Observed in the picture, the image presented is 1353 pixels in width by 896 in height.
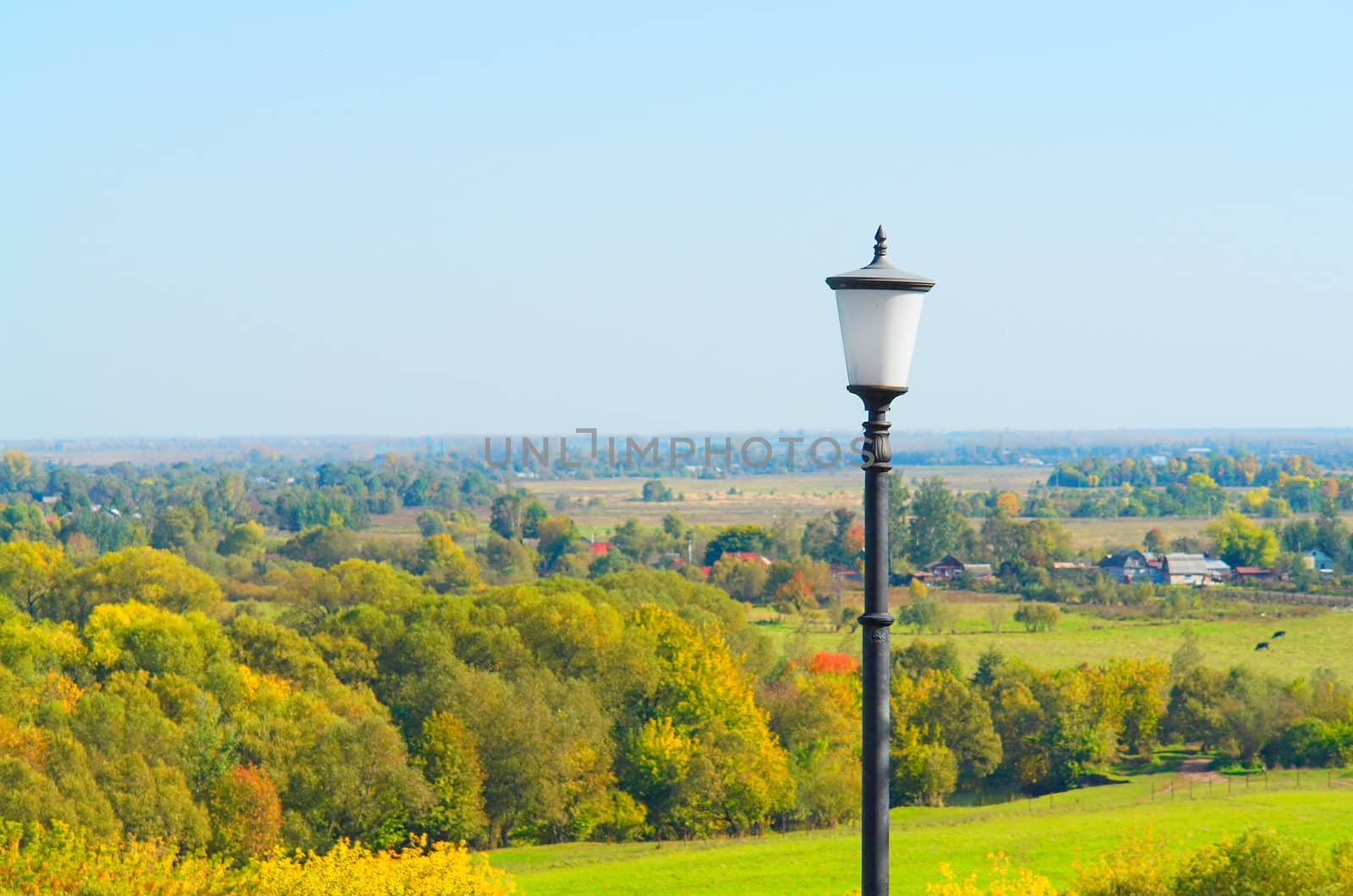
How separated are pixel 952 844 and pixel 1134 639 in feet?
118

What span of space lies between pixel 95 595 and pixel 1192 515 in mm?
134171

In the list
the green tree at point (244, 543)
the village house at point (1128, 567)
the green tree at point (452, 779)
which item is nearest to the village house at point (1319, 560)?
the village house at point (1128, 567)

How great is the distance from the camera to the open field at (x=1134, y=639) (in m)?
62.1

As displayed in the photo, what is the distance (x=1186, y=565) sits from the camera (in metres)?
100

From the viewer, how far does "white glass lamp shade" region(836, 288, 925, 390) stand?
19.5 ft

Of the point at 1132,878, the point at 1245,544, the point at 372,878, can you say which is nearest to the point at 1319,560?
the point at 1245,544

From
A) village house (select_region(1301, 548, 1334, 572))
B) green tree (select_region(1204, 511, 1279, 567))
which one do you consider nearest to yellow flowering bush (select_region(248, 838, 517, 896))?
village house (select_region(1301, 548, 1334, 572))

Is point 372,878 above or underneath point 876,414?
underneath

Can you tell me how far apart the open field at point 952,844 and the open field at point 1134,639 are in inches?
631

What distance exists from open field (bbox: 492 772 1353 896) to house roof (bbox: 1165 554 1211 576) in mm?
55231

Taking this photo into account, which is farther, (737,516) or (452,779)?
(737,516)

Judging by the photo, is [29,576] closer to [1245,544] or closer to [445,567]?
[445,567]

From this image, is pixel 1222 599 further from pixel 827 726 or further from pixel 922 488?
pixel 827 726

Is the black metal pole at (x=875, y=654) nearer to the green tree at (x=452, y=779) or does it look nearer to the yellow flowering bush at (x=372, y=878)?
the yellow flowering bush at (x=372, y=878)
